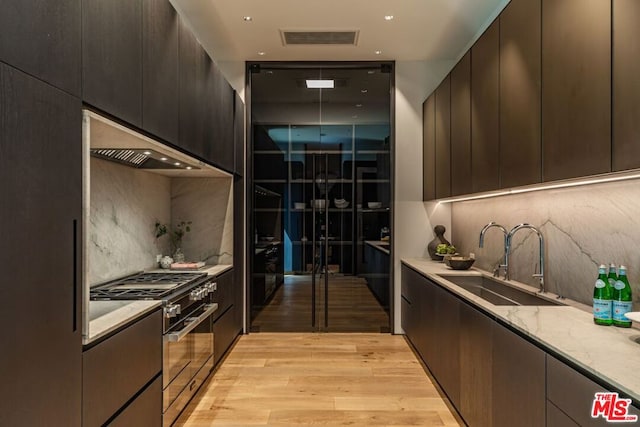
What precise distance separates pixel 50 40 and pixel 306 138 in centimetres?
364

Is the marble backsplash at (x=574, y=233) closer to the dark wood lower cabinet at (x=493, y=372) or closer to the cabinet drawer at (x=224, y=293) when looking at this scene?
the dark wood lower cabinet at (x=493, y=372)

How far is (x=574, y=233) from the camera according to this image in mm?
2377

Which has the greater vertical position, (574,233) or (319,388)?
(574,233)

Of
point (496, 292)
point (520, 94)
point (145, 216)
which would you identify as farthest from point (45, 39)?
point (496, 292)

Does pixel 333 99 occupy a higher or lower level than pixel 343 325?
higher

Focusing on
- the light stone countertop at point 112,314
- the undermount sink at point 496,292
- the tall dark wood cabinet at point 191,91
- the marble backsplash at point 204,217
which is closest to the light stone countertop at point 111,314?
the light stone countertop at point 112,314

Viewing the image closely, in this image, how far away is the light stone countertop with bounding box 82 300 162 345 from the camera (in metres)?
1.65

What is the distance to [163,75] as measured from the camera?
2.33m

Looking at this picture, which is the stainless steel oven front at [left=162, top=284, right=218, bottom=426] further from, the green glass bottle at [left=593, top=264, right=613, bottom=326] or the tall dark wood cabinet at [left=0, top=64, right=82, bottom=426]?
the green glass bottle at [left=593, top=264, right=613, bottom=326]

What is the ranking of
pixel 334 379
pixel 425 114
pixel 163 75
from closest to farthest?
pixel 163 75 < pixel 334 379 < pixel 425 114

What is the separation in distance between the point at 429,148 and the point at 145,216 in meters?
2.90

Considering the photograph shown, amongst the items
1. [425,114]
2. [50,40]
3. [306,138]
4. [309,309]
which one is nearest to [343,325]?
[309,309]

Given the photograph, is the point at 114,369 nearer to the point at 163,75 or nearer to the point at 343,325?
the point at 163,75

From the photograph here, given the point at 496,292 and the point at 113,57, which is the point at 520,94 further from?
the point at 113,57
